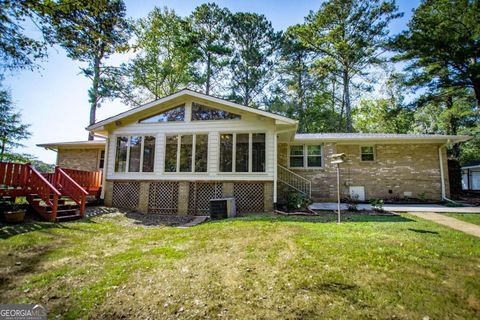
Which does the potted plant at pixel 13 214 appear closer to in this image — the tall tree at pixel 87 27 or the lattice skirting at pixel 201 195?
the tall tree at pixel 87 27

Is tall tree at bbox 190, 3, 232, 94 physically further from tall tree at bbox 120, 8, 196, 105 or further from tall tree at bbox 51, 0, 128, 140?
tall tree at bbox 51, 0, 128, 140

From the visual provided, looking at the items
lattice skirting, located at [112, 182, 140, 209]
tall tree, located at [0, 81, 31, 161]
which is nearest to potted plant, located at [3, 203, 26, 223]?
lattice skirting, located at [112, 182, 140, 209]

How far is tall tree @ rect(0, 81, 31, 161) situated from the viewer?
19.3 m

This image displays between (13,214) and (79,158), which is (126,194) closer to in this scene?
(13,214)

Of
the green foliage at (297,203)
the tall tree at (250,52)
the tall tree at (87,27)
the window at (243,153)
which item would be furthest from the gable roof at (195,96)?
the tall tree at (250,52)

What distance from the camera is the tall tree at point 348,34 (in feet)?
59.5

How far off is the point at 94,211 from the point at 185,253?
6.35 m

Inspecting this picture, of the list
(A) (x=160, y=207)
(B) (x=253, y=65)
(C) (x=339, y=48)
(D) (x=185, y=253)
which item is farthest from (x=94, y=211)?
(C) (x=339, y=48)

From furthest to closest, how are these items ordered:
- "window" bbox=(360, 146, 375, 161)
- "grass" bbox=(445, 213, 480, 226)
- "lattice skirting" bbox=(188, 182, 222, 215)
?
"window" bbox=(360, 146, 375, 161) → "lattice skirting" bbox=(188, 182, 222, 215) → "grass" bbox=(445, 213, 480, 226)

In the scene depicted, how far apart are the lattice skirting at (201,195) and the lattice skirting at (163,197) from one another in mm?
668

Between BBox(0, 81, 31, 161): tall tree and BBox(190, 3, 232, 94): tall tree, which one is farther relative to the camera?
BBox(190, 3, 232, 94): tall tree

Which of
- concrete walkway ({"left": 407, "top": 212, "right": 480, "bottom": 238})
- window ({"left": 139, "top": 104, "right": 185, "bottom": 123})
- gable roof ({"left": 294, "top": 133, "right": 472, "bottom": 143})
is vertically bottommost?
concrete walkway ({"left": 407, "top": 212, "right": 480, "bottom": 238})

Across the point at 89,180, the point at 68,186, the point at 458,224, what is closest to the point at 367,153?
the point at 458,224

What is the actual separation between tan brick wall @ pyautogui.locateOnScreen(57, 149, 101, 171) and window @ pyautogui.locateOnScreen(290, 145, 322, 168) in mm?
12456
